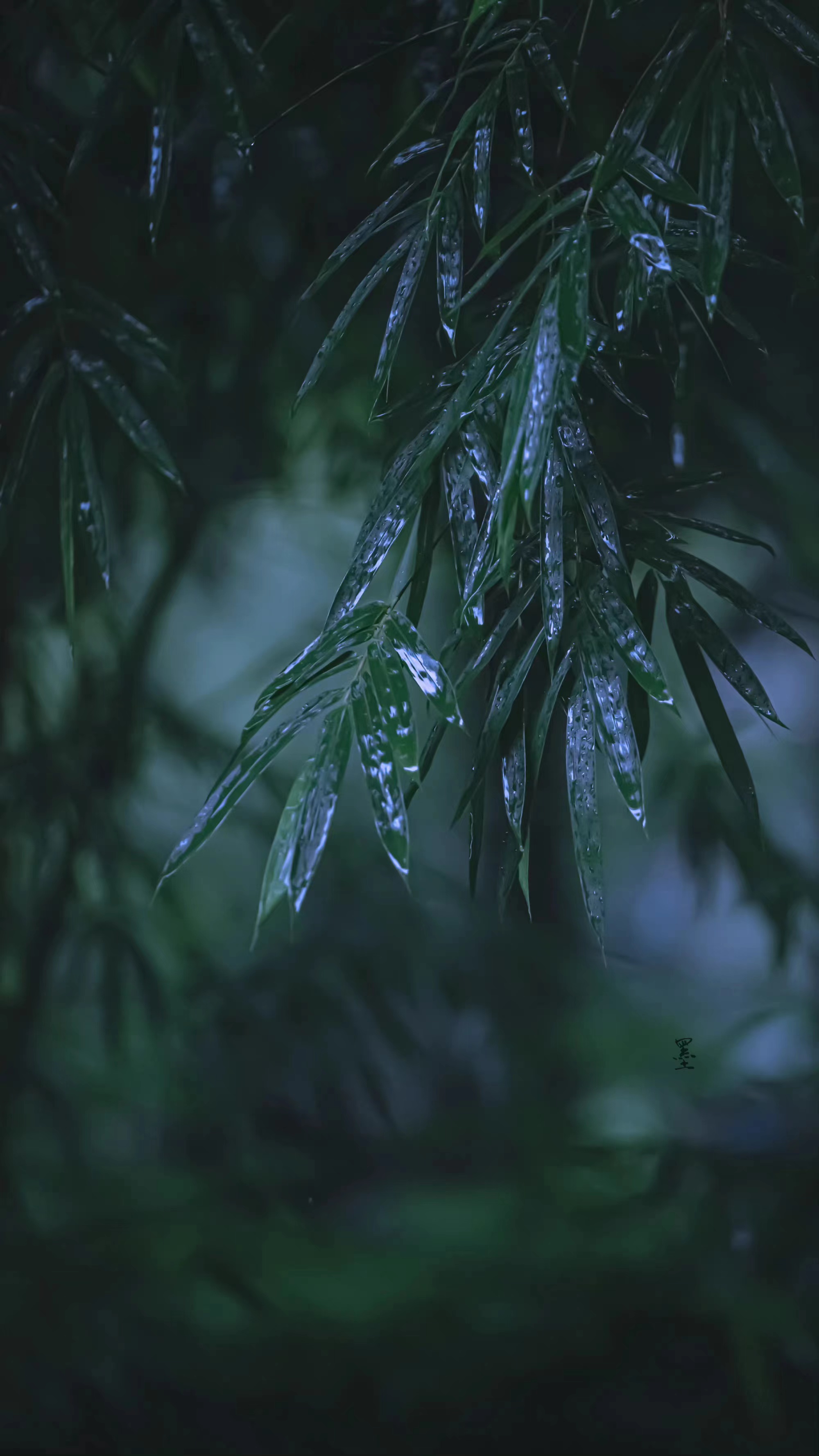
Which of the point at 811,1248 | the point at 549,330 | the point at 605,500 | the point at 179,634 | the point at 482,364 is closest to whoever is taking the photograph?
the point at 549,330

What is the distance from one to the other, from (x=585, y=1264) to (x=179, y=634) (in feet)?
3.34

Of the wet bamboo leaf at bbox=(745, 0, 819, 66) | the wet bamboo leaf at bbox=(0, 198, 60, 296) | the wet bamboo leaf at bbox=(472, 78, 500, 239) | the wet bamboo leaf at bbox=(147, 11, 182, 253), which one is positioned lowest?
the wet bamboo leaf at bbox=(472, 78, 500, 239)

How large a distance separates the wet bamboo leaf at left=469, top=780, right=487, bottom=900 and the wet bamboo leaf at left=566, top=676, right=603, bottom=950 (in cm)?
16

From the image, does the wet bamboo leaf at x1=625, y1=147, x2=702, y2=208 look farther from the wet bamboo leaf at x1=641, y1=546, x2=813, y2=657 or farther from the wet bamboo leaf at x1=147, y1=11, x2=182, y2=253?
the wet bamboo leaf at x1=147, y1=11, x2=182, y2=253

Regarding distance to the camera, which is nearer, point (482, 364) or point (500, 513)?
point (500, 513)

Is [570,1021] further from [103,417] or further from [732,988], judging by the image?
[103,417]

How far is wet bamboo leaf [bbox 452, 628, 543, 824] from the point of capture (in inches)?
48.5

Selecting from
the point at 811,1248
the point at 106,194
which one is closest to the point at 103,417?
the point at 106,194

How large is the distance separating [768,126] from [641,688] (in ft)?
2.04

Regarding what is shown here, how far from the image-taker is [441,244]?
1283mm

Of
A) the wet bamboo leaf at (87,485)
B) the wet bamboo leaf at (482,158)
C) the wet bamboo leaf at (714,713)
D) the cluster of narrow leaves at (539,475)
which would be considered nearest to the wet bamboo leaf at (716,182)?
the cluster of narrow leaves at (539,475)

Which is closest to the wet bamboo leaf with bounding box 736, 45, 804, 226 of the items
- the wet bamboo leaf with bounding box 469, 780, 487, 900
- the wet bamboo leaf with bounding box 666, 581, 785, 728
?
the wet bamboo leaf with bounding box 666, 581, 785, 728

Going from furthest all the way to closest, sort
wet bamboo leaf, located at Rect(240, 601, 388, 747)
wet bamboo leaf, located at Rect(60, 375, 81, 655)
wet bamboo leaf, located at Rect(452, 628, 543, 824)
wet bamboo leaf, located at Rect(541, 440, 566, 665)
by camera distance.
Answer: wet bamboo leaf, located at Rect(60, 375, 81, 655), wet bamboo leaf, located at Rect(452, 628, 543, 824), wet bamboo leaf, located at Rect(541, 440, 566, 665), wet bamboo leaf, located at Rect(240, 601, 388, 747)

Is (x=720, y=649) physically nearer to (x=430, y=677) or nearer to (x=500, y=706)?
(x=500, y=706)
